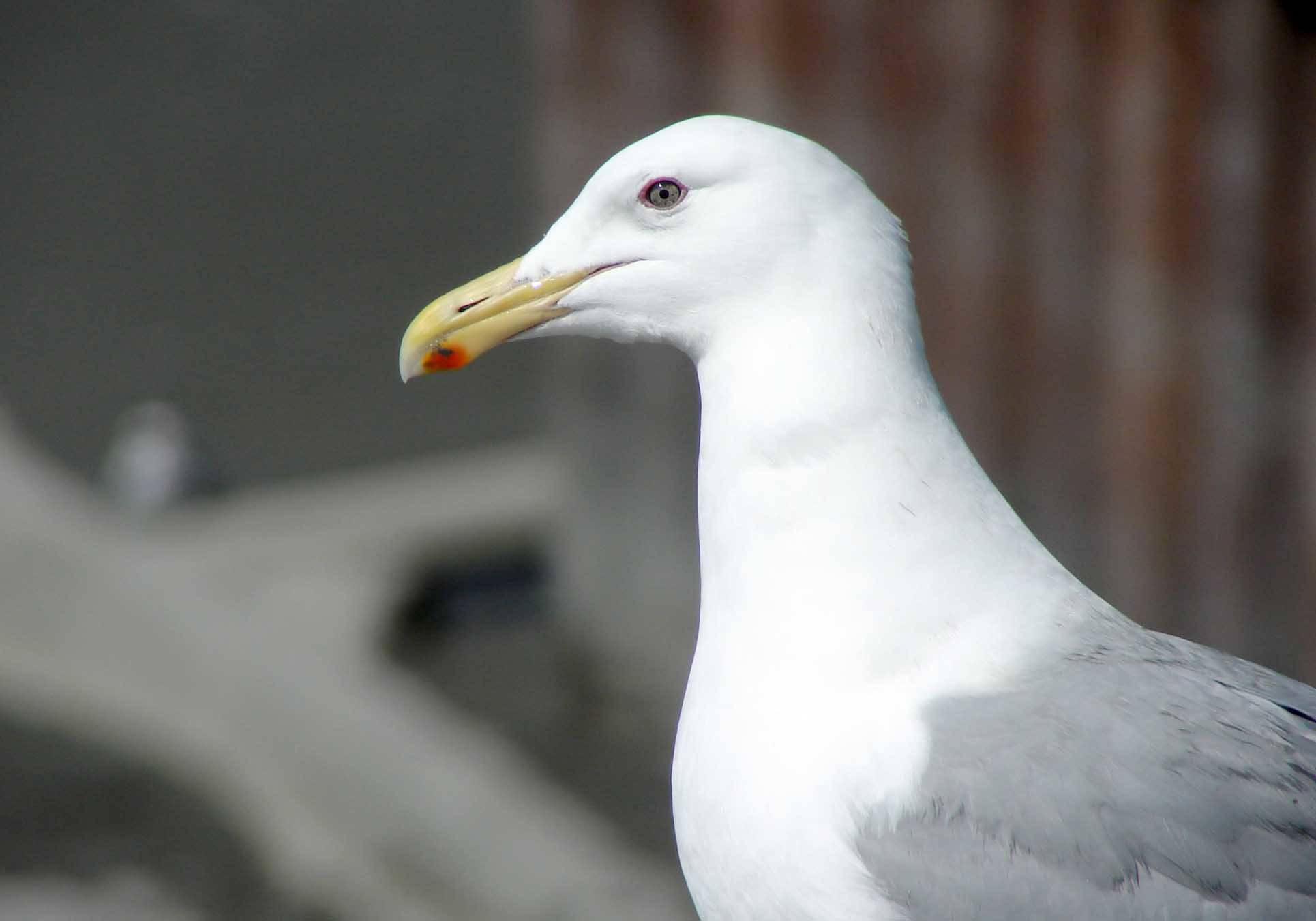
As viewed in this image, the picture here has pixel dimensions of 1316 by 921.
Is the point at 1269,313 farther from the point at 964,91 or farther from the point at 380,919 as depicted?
the point at 380,919

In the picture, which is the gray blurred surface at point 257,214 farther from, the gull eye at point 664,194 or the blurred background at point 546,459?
the gull eye at point 664,194

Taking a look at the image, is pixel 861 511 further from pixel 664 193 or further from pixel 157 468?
pixel 157 468

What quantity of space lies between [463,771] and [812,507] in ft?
10.7

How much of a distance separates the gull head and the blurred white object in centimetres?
476

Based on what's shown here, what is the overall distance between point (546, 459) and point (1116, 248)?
3.34m

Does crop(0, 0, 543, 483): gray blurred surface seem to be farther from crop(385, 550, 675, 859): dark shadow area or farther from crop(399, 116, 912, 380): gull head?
crop(399, 116, 912, 380): gull head

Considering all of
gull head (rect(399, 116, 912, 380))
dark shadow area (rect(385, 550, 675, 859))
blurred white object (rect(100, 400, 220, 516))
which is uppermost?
gull head (rect(399, 116, 912, 380))

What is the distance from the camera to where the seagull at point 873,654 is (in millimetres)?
1756

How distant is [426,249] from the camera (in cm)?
905

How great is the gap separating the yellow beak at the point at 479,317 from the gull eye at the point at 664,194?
116 mm

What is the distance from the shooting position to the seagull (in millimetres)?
1756

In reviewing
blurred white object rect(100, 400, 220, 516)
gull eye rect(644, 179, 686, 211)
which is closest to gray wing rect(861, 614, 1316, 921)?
gull eye rect(644, 179, 686, 211)

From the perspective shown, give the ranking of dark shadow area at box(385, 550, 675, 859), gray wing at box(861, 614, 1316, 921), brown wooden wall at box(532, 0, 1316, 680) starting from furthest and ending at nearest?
A: dark shadow area at box(385, 550, 675, 859) < brown wooden wall at box(532, 0, 1316, 680) < gray wing at box(861, 614, 1316, 921)

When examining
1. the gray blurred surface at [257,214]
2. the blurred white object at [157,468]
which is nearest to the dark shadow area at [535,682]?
the blurred white object at [157,468]
